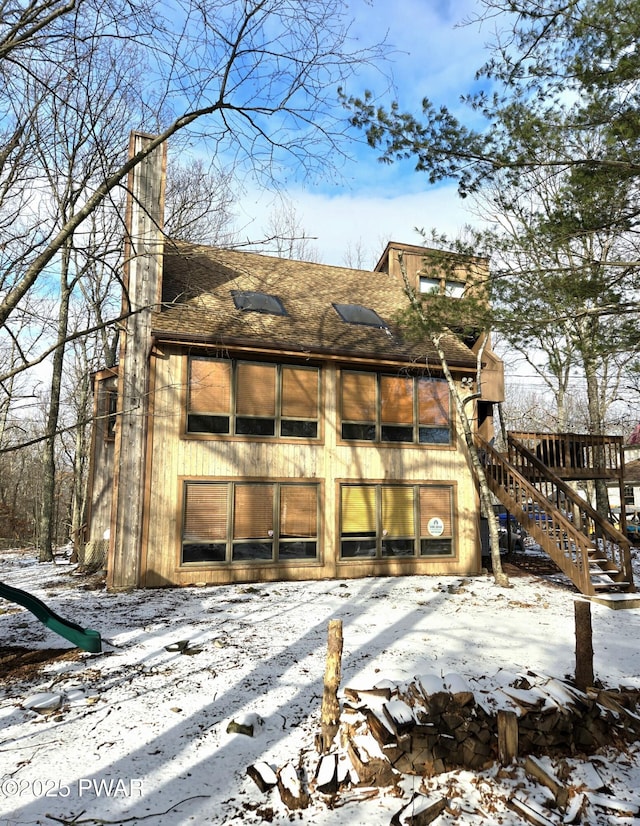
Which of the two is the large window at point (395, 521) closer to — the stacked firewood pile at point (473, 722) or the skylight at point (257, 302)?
the skylight at point (257, 302)

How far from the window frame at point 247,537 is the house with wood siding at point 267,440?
0.09 ft

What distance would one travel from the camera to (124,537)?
9.81m

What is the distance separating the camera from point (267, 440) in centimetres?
1112

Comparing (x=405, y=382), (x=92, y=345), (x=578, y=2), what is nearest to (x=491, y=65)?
(x=578, y=2)

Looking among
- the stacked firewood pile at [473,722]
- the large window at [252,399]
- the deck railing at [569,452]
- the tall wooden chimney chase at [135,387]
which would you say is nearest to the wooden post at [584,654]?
the stacked firewood pile at [473,722]

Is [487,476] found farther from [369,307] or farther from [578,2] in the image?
[578,2]

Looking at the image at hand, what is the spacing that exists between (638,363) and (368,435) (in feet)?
18.2

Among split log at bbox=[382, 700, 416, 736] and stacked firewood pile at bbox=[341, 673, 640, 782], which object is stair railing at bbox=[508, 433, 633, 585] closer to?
stacked firewood pile at bbox=[341, 673, 640, 782]

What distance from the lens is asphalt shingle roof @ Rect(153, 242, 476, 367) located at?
10.9 meters

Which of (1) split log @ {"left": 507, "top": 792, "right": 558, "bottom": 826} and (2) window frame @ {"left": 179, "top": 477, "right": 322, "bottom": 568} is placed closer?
(1) split log @ {"left": 507, "top": 792, "right": 558, "bottom": 826}

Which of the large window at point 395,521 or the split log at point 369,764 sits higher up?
the large window at point 395,521

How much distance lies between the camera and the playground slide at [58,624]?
5.82 metres

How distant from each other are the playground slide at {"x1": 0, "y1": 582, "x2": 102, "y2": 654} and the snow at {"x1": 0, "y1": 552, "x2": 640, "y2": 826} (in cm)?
17

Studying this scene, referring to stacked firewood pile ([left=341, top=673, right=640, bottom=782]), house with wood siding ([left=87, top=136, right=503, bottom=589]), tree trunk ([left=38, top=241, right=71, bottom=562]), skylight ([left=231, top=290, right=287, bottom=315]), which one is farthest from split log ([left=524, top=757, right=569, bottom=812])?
tree trunk ([left=38, top=241, right=71, bottom=562])
